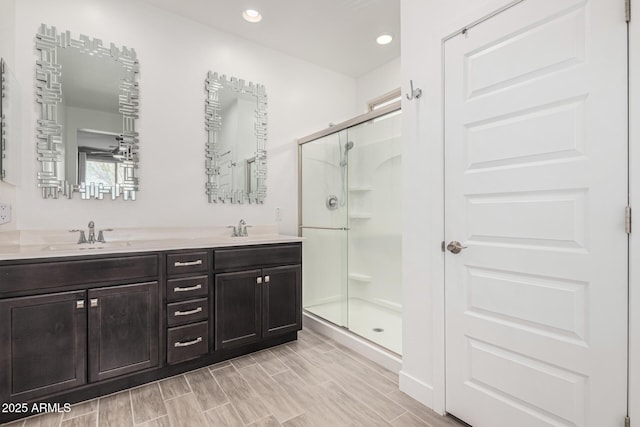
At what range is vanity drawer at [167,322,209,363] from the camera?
2.05 m

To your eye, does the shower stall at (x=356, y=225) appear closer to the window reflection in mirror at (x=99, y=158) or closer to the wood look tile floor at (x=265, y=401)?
the wood look tile floor at (x=265, y=401)


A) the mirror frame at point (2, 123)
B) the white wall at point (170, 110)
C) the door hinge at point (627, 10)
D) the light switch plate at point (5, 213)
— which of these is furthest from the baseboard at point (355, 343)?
the mirror frame at point (2, 123)

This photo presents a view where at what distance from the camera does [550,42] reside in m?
1.31

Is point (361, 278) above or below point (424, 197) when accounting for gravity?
below

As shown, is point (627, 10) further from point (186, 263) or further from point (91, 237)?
point (91, 237)

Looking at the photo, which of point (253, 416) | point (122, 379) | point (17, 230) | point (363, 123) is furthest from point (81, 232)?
point (363, 123)

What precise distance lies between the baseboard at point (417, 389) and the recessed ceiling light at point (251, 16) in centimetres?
306

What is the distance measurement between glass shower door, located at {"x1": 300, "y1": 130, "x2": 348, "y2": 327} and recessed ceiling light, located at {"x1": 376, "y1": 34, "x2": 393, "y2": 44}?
1045 mm

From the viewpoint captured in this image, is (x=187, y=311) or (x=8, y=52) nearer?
(x=8, y=52)

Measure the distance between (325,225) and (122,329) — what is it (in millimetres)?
1909

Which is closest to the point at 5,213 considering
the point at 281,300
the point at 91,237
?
the point at 91,237

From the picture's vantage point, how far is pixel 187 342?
2.11m

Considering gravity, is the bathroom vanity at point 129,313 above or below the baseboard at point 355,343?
above

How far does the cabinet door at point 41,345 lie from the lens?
1.58m
